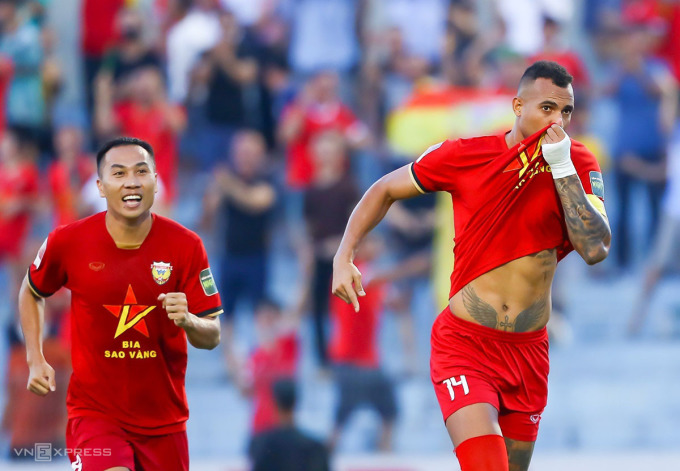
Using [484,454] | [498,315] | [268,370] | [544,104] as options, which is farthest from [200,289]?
[268,370]

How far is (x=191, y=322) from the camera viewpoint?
17.1 ft

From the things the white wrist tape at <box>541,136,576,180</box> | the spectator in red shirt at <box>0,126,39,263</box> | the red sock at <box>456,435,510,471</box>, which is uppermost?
the spectator in red shirt at <box>0,126,39,263</box>

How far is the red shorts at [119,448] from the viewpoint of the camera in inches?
209

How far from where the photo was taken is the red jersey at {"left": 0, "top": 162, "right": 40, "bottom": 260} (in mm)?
11297

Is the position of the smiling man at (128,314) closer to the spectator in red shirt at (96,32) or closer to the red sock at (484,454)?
the red sock at (484,454)

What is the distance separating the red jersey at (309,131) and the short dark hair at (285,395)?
8.77 ft

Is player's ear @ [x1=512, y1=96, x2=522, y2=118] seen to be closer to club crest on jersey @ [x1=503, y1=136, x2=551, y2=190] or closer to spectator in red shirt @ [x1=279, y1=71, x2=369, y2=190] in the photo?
club crest on jersey @ [x1=503, y1=136, x2=551, y2=190]

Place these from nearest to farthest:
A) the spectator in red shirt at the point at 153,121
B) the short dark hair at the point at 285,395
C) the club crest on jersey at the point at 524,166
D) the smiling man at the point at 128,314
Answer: the club crest on jersey at the point at 524,166 < the smiling man at the point at 128,314 < the short dark hair at the point at 285,395 < the spectator in red shirt at the point at 153,121

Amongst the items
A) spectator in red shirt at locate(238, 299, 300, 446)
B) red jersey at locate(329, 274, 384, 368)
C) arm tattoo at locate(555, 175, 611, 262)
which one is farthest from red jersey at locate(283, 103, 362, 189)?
arm tattoo at locate(555, 175, 611, 262)

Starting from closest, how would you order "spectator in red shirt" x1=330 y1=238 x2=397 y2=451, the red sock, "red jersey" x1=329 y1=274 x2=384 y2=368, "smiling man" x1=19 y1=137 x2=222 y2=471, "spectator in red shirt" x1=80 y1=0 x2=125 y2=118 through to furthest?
the red sock → "smiling man" x1=19 y1=137 x2=222 y2=471 → "spectator in red shirt" x1=330 y1=238 x2=397 y2=451 → "red jersey" x1=329 y1=274 x2=384 y2=368 → "spectator in red shirt" x1=80 y1=0 x2=125 y2=118

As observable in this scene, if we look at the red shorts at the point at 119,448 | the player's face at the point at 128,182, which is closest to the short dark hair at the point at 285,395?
the red shorts at the point at 119,448

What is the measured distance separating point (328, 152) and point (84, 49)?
352 centimetres

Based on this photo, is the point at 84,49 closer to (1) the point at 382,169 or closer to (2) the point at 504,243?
(1) the point at 382,169

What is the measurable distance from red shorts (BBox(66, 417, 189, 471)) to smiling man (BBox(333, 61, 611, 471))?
1185 millimetres
